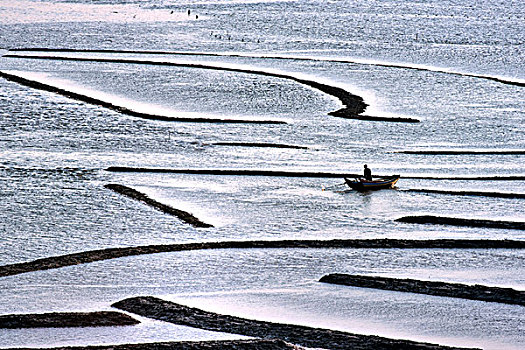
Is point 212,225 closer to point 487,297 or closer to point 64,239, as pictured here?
point 64,239

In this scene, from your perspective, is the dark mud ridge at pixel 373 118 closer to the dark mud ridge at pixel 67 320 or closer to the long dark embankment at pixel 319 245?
the long dark embankment at pixel 319 245

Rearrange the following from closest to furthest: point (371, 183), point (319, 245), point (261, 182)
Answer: point (319, 245)
point (371, 183)
point (261, 182)

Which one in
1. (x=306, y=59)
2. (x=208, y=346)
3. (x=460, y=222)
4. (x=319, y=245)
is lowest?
(x=208, y=346)

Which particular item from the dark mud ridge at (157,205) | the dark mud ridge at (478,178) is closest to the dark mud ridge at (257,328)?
the dark mud ridge at (157,205)

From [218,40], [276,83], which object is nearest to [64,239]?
[276,83]

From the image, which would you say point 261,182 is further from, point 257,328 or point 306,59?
point 306,59

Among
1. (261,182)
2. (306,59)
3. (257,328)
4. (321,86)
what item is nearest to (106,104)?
→ (321,86)

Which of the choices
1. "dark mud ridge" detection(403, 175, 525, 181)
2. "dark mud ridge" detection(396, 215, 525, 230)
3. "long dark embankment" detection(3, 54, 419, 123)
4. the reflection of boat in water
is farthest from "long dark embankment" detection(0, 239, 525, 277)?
"long dark embankment" detection(3, 54, 419, 123)
